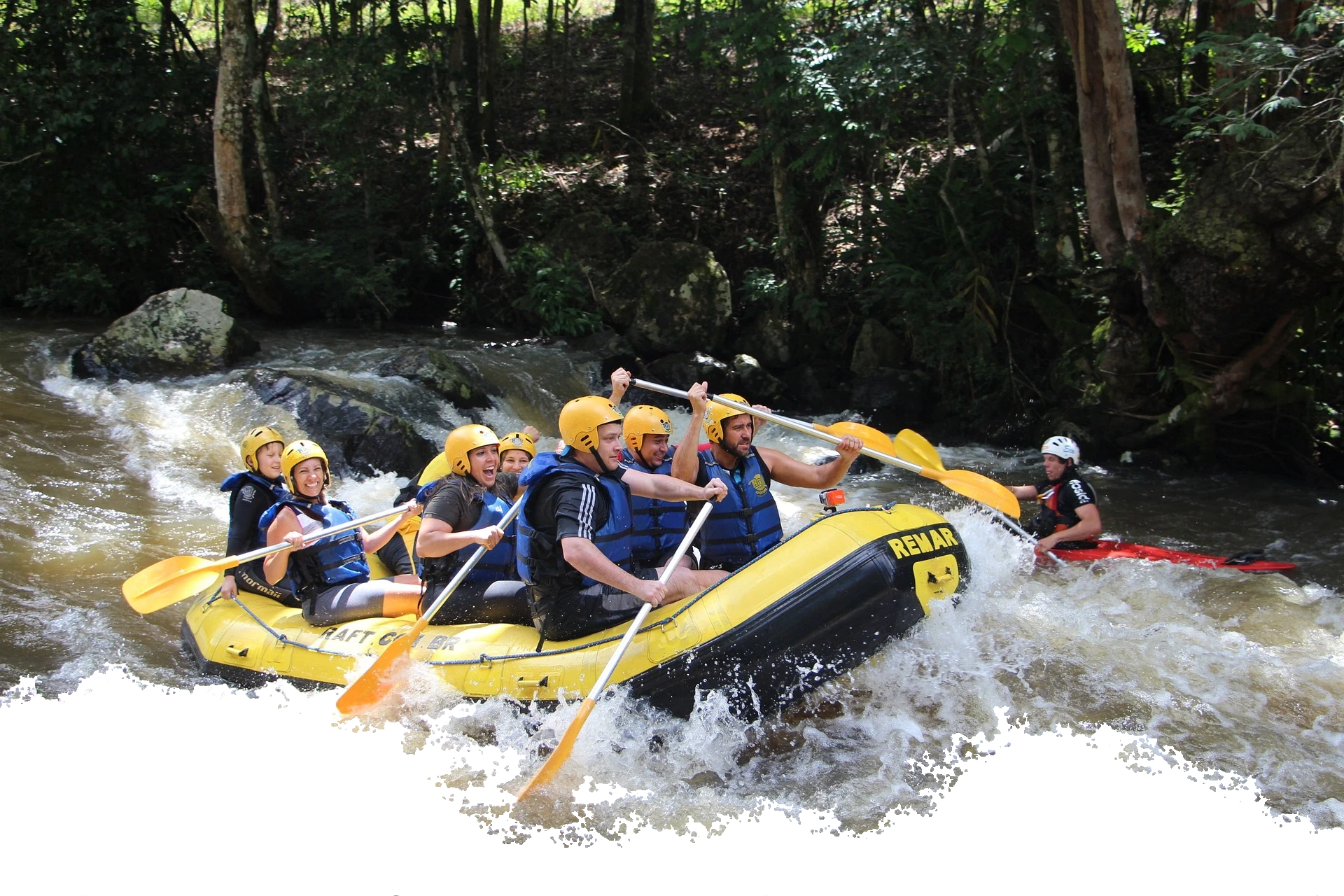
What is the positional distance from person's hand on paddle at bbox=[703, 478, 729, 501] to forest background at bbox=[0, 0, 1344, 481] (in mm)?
5156

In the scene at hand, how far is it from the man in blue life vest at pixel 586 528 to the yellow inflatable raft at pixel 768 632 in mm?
132

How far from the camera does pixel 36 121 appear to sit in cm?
1250

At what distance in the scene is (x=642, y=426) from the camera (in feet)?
16.1

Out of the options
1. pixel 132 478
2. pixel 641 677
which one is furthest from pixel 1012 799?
pixel 132 478

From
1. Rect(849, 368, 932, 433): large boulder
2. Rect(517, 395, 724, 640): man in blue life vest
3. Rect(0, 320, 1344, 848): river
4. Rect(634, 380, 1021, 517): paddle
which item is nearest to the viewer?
Rect(0, 320, 1344, 848): river

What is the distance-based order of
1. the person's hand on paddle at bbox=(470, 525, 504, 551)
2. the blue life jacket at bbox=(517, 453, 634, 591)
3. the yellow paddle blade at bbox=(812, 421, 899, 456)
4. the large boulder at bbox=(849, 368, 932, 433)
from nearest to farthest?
the blue life jacket at bbox=(517, 453, 634, 591)
the person's hand on paddle at bbox=(470, 525, 504, 551)
the yellow paddle blade at bbox=(812, 421, 899, 456)
the large boulder at bbox=(849, 368, 932, 433)

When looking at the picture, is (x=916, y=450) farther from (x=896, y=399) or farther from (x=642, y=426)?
(x=896, y=399)

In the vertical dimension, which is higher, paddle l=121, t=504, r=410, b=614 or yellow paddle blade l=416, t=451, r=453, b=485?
yellow paddle blade l=416, t=451, r=453, b=485

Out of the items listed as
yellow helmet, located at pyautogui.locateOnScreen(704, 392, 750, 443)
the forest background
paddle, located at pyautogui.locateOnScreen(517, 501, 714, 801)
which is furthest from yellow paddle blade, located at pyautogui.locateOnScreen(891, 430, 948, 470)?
the forest background

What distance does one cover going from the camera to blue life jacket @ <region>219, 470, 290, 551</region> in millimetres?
5293

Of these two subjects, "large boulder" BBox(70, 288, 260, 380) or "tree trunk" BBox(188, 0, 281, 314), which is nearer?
"large boulder" BBox(70, 288, 260, 380)

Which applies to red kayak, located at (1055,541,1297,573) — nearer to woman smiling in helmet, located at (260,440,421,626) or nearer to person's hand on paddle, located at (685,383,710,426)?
person's hand on paddle, located at (685,383,710,426)

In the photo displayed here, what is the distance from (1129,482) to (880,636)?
611 cm

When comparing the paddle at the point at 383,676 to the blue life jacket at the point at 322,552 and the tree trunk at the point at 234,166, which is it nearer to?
the blue life jacket at the point at 322,552
